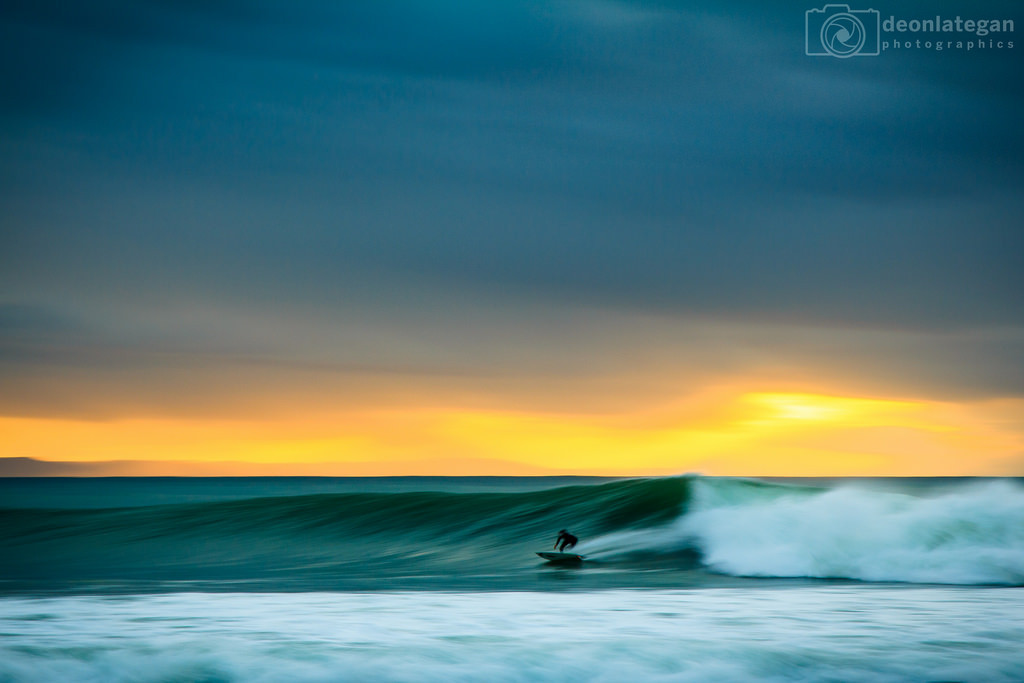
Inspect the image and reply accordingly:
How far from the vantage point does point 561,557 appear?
14.5 meters

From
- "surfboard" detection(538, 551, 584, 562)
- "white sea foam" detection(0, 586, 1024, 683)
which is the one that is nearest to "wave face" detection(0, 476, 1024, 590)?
"surfboard" detection(538, 551, 584, 562)

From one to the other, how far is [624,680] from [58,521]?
20.8m

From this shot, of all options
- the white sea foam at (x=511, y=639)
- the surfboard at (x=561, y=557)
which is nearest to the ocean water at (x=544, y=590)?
the white sea foam at (x=511, y=639)

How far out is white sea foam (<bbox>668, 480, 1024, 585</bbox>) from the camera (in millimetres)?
12930

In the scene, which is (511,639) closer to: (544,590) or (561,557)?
(544,590)

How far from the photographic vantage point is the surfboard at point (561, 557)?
47.1ft

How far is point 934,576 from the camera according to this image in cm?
1260

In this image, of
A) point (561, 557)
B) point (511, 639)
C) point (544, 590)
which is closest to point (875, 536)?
point (561, 557)

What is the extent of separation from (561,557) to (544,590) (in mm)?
3360

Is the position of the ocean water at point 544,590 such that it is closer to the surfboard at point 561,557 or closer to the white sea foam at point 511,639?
the white sea foam at point 511,639

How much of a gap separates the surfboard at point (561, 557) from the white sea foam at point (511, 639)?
4.02 m

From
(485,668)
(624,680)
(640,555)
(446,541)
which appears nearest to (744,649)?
(624,680)

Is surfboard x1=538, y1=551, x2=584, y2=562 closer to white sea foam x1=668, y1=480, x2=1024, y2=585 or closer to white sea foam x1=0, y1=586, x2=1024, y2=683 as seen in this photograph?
white sea foam x1=668, y1=480, x2=1024, y2=585

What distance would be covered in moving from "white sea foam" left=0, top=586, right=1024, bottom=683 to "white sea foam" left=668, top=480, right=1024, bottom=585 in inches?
107
